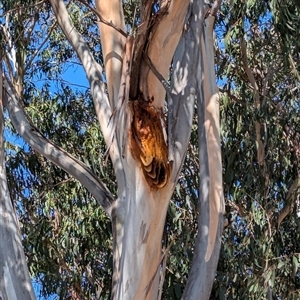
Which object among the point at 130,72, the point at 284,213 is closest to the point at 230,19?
the point at 284,213

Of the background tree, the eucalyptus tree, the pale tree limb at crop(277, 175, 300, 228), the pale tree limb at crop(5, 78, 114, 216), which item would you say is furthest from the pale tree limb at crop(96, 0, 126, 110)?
the pale tree limb at crop(277, 175, 300, 228)

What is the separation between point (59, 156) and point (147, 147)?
1.81 ft

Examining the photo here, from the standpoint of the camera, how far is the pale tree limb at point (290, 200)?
14.9 ft

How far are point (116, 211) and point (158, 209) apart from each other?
0.17m

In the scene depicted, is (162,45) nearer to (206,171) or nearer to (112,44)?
(112,44)

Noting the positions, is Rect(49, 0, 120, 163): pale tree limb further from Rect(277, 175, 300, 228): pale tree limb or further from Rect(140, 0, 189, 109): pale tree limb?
Rect(277, 175, 300, 228): pale tree limb

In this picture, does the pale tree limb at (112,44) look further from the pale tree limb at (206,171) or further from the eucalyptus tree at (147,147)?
the pale tree limb at (206,171)

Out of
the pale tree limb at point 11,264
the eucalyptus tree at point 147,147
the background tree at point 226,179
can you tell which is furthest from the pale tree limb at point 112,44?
the background tree at point 226,179

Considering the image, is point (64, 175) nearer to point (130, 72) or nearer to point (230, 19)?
point (230, 19)

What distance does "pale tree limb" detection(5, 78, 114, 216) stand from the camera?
2662mm

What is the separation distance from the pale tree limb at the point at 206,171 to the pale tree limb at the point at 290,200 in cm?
165

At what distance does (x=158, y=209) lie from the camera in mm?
2486

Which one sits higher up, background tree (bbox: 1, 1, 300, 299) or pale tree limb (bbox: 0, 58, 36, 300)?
background tree (bbox: 1, 1, 300, 299)

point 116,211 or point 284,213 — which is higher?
point 284,213
